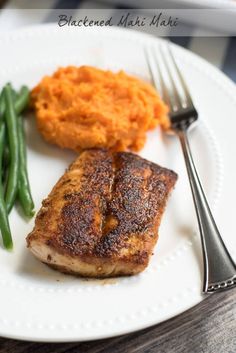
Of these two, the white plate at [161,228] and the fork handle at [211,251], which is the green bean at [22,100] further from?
the fork handle at [211,251]

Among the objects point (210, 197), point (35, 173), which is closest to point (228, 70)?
point (210, 197)

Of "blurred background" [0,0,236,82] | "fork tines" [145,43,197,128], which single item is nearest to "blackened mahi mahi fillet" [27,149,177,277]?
"fork tines" [145,43,197,128]

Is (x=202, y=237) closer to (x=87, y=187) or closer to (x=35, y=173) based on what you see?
(x=87, y=187)

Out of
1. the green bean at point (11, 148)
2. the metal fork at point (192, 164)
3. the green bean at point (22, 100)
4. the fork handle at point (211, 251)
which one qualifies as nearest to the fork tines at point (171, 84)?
the metal fork at point (192, 164)

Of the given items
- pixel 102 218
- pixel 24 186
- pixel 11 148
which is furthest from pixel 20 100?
pixel 102 218

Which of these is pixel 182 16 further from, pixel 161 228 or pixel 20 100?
pixel 161 228

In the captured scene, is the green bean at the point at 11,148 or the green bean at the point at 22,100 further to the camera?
the green bean at the point at 22,100
